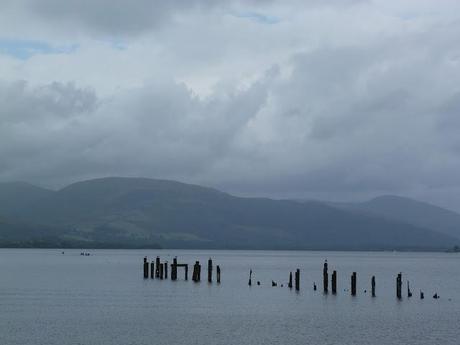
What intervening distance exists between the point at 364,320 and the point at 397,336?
984cm

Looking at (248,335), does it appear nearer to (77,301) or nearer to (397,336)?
(397,336)

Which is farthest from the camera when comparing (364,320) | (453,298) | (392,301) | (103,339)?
(453,298)

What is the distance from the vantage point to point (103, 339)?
5853 centimetres

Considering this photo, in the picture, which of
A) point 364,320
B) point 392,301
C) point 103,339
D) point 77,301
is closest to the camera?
point 103,339

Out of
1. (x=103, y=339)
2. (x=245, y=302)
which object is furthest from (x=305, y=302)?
(x=103, y=339)

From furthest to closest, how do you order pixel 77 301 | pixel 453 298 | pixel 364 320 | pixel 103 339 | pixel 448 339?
pixel 453 298 → pixel 77 301 → pixel 364 320 → pixel 448 339 → pixel 103 339

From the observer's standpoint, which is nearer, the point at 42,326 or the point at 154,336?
the point at 154,336

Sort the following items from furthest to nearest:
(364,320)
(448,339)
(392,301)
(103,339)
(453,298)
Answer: (453,298), (392,301), (364,320), (448,339), (103,339)

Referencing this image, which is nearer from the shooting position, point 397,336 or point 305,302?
point 397,336

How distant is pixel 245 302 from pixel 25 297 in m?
24.6

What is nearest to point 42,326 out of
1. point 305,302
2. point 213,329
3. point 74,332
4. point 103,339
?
point 74,332

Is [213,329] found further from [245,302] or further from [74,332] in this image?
[245,302]

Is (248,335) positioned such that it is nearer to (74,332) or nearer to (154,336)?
(154,336)

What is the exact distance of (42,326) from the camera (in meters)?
65.4
